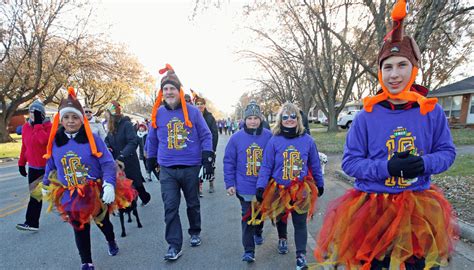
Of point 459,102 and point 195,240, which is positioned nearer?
point 195,240

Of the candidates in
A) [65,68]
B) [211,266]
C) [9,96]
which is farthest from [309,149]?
[9,96]

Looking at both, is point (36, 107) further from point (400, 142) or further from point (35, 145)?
point (400, 142)

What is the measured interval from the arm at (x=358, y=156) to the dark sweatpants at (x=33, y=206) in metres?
4.42

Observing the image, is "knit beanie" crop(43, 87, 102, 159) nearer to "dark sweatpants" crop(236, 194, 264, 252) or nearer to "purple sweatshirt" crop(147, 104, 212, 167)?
"purple sweatshirt" crop(147, 104, 212, 167)

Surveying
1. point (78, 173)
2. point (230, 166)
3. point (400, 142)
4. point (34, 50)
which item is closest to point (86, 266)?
point (78, 173)

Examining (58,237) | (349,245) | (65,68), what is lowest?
(58,237)

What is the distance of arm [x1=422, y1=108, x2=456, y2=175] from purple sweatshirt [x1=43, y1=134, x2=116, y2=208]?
297 cm

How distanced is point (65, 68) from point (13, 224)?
18.1m

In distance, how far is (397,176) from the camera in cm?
181

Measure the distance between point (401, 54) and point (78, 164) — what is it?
10.5 feet

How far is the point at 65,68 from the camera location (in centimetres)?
1986

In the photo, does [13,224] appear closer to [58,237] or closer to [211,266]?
[58,237]

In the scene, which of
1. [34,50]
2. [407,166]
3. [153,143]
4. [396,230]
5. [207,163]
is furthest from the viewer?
[34,50]

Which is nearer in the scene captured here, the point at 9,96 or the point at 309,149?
the point at 309,149
